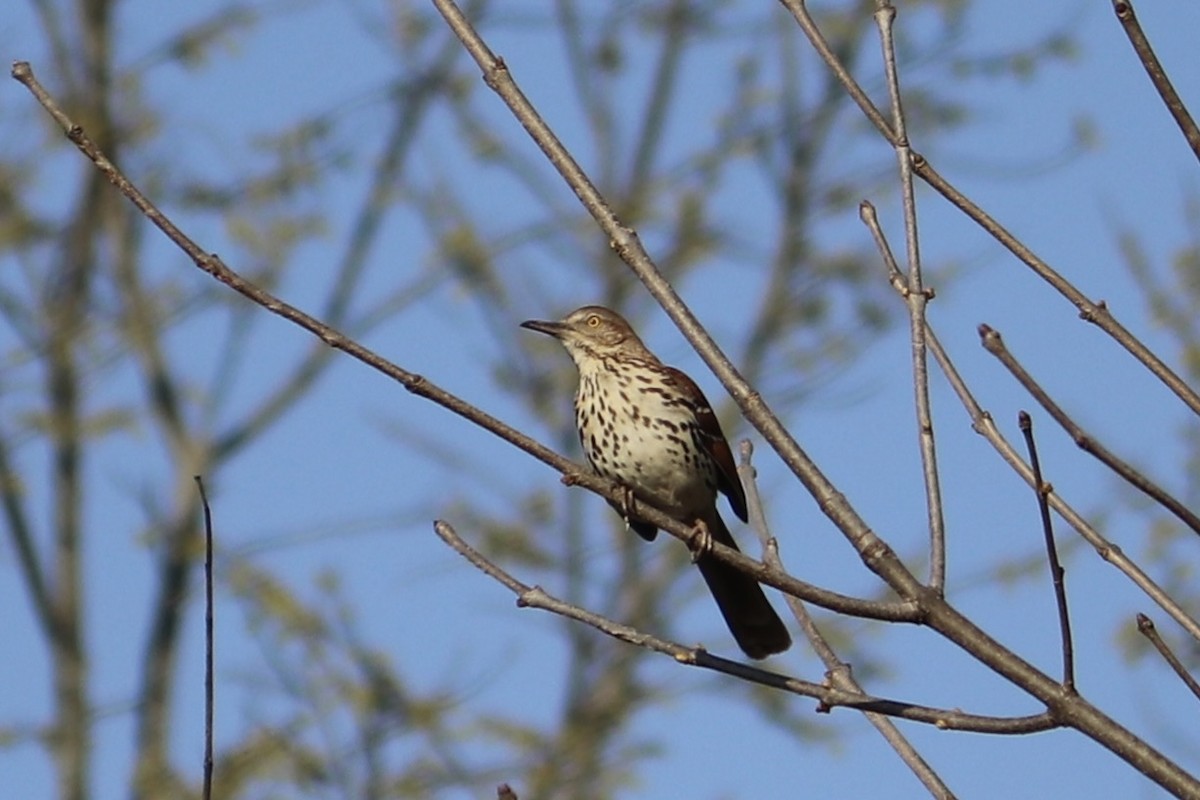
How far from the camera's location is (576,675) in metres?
12.2

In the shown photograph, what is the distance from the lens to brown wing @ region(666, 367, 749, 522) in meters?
5.52

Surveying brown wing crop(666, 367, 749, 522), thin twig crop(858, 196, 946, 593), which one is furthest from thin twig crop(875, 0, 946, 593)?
brown wing crop(666, 367, 749, 522)

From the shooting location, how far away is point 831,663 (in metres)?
2.80

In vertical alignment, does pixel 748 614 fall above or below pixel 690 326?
above

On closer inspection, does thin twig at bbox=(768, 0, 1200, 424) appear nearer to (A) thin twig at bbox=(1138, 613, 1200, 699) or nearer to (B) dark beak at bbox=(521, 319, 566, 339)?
(A) thin twig at bbox=(1138, 613, 1200, 699)

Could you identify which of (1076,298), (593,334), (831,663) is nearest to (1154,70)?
(1076,298)

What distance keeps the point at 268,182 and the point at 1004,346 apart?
10.3 m

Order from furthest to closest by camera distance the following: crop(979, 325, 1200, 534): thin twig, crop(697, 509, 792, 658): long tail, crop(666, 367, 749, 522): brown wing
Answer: crop(666, 367, 749, 522): brown wing, crop(697, 509, 792, 658): long tail, crop(979, 325, 1200, 534): thin twig

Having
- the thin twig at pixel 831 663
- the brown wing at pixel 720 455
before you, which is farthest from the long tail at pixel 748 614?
the thin twig at pixel 831 663

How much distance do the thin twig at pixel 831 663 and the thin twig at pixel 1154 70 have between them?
0.81 metres

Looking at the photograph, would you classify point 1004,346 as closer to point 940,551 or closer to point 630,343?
point 940,551

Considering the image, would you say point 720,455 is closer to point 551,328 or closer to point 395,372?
point 551,328

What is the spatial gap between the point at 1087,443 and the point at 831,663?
0.69 metres

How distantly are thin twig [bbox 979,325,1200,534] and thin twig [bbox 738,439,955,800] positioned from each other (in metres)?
0.50
